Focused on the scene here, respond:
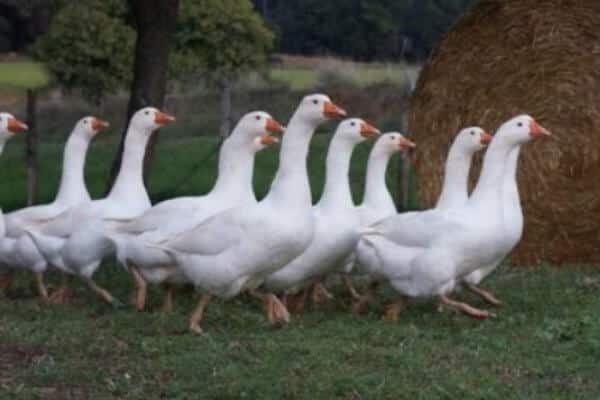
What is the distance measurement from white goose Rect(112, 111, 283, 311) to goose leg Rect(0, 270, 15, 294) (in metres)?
1.75

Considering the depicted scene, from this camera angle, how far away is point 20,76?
31422mm

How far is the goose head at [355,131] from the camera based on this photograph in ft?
35.6

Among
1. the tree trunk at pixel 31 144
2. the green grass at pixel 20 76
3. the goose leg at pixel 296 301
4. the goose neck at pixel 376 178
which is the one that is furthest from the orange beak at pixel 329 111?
the green grass at pixel 20 76

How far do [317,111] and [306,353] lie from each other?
6.88 ft

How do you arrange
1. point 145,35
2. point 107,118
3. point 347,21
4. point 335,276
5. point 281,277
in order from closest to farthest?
point 281,277 → point 335,276 → point 145,35 → point 107,118 → point 347,21

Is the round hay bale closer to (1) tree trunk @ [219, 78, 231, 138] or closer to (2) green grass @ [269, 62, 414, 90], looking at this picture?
(1) tree trunk @ [219, 78, 231, 138]

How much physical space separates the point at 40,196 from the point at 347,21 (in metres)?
12.1

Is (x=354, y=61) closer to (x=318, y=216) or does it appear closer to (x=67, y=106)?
(x=67, y=106)

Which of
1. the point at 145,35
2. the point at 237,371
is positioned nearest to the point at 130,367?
the point at 237,371

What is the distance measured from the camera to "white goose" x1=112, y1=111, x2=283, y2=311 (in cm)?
1033

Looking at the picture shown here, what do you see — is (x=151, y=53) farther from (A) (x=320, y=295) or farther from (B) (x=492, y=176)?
(B) (x=492, y=176)

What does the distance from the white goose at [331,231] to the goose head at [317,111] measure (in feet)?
2.15

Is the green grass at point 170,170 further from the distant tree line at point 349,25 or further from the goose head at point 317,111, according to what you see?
the goose head at point 317,111

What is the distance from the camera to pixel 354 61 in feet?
99.1
